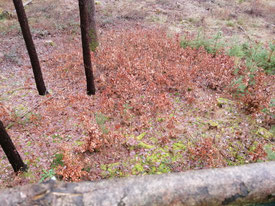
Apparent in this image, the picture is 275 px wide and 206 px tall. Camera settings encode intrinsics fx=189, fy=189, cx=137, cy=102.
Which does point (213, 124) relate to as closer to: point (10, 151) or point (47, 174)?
point (47, 174)

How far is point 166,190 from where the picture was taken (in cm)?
263

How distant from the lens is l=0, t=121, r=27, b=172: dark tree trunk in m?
4.50

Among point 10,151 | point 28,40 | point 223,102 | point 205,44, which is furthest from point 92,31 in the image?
point 10,151

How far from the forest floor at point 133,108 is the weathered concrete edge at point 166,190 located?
217 cm

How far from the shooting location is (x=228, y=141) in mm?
5910

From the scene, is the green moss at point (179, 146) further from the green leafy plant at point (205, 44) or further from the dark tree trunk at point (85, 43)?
the green leafy plant at point (205, 44)

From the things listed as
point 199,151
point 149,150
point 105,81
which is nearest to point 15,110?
point 105,81

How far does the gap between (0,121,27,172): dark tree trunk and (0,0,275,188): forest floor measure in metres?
0.22

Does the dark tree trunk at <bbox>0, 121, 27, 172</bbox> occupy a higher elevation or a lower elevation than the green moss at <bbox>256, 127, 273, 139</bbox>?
higher

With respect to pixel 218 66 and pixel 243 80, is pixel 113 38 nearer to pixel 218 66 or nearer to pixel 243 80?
pixel 218 66

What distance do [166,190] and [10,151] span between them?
4.16 m

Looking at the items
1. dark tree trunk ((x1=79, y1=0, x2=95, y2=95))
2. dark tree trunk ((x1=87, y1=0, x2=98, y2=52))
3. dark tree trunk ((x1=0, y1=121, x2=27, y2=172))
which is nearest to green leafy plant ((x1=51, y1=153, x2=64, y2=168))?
dark tree trunk ((x1=0, y1=121, x2=27, y2=172))

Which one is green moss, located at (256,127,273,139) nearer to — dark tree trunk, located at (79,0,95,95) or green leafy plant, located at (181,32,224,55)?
green leafy plant, located at (181,32,224,55)

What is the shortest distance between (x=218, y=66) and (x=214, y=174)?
25.1 ft
